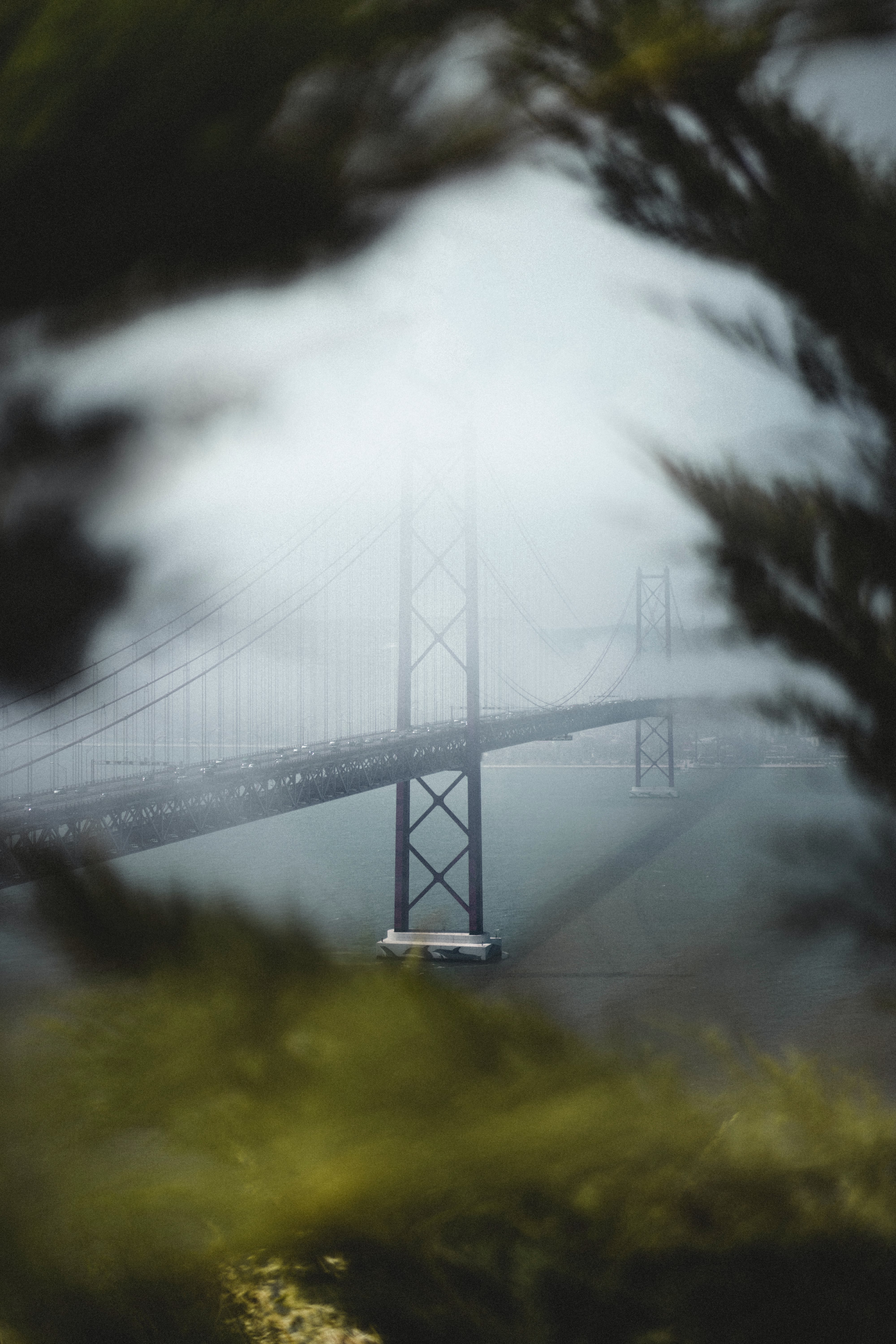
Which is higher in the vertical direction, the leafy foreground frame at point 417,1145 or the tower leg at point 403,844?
the leafy foreground frame at point 417,1145

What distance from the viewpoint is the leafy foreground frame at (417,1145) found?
59cm

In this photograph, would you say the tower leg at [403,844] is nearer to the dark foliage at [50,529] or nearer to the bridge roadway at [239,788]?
the bridge roadway at [239,788]

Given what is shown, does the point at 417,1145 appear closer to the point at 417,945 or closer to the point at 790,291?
the point at 417,945

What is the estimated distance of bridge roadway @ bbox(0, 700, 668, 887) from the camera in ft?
2.59

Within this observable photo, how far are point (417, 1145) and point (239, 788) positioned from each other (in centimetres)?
419

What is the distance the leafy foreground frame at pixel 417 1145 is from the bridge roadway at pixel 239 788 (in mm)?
134

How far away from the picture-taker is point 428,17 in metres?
0.64

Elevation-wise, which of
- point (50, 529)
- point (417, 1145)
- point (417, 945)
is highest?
point (50, 529)

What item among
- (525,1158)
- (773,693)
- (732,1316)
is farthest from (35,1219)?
(773,693)

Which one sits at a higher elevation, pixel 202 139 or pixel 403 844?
pixel 202 139

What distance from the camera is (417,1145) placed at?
0.58m

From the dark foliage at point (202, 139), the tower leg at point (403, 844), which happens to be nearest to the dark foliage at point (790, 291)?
the dark foliage at point (202, 139)

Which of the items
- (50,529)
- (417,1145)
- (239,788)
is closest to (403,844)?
(239,788)

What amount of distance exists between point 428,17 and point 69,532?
0.46 m
